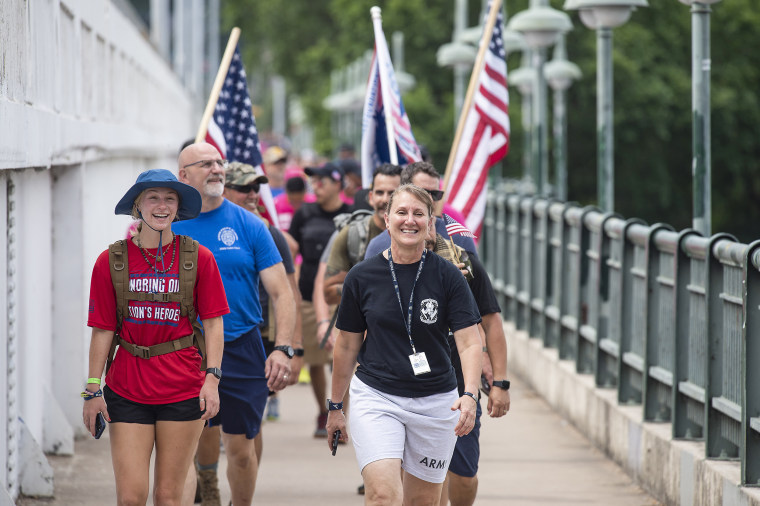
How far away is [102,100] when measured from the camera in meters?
14.0

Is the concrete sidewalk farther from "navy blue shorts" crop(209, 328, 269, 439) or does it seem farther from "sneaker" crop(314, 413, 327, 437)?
"navy blue shorts" crop(209, 328, 269, 439)

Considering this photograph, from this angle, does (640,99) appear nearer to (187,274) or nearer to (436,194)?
(436,194)

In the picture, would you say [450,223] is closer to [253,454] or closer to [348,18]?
[253,454]

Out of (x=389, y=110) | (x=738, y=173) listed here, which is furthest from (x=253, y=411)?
(x=738, y=173)

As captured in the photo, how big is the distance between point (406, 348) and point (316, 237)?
5.52m

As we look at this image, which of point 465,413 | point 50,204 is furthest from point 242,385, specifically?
point 50,204

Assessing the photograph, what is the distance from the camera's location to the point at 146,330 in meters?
6.36

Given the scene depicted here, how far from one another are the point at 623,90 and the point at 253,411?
42.1 metres

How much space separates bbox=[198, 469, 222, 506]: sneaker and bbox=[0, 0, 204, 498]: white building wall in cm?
115

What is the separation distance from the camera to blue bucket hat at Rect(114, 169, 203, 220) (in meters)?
6.43

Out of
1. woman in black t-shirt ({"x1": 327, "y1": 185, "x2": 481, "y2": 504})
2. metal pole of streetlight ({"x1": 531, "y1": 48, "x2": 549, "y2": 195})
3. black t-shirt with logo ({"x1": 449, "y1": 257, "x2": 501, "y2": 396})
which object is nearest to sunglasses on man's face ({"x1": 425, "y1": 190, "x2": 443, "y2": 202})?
black t-shirt with logo ({"x1": 449, "y1": 257, "x2": 501, "y2": 396})

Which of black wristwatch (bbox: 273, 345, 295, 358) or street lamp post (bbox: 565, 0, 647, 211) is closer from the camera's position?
black wristwatch (bbox: 273, 345, 295, 358)

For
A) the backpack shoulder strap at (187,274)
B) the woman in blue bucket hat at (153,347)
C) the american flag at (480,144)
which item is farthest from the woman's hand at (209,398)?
the american flag at (480,144)

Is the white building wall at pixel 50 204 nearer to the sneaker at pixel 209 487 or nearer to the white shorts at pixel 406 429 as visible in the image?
the sneaker at pixel 209 487
